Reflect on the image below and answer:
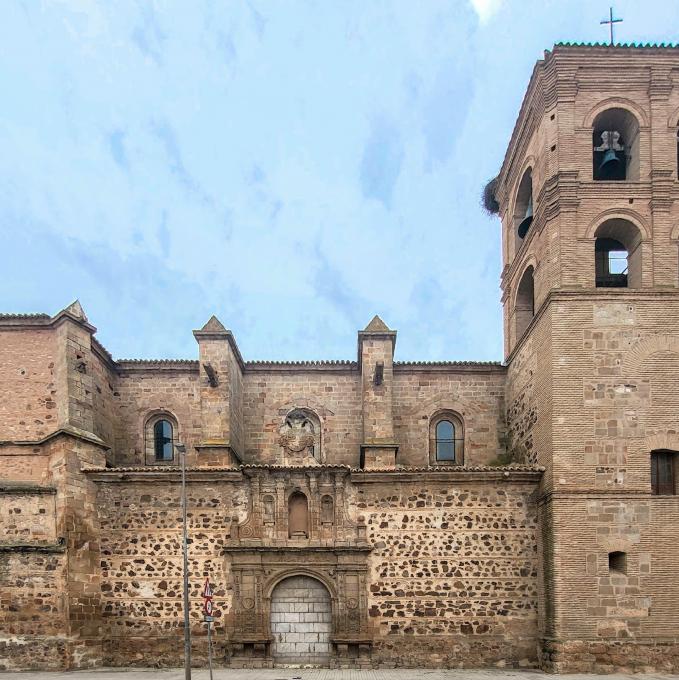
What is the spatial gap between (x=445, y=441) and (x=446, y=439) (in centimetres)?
8

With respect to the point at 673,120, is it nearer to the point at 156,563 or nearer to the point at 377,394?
the point at 377,394

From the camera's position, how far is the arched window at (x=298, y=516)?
49.3 feet

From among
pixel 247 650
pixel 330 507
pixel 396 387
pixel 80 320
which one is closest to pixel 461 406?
pixel 396 387

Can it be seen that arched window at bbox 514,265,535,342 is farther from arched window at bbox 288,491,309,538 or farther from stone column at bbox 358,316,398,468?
arched window at bbox 288,491,309,538

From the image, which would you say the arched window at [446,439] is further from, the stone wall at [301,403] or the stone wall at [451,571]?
the stone wall at [451,571]

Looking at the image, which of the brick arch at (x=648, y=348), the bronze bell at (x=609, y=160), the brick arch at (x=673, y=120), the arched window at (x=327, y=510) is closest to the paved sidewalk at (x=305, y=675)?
the arched window at (x=327, y=510)

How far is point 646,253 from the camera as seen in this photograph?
1468 centimetres

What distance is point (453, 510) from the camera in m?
15.0

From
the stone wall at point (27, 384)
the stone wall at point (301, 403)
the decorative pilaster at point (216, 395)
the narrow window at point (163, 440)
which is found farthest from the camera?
the stone wall at point (301, 403)

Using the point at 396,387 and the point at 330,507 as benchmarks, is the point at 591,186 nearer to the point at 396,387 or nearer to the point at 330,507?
the point at 396,387

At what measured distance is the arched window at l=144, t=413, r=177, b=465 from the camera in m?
18.5

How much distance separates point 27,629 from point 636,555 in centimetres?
1504

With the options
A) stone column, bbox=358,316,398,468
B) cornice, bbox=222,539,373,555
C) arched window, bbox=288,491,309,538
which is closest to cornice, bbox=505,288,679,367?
stone column, bbox=358,316,398,468

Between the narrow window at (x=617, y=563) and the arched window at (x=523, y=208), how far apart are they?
976 centimetres
